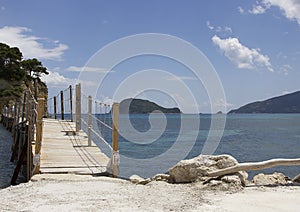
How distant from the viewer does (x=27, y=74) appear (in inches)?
1499

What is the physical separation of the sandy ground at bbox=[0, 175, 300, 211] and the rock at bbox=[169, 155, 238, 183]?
298mm

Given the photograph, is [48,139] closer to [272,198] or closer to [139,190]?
[139,190]

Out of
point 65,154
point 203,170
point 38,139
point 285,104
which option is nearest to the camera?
point 203,170

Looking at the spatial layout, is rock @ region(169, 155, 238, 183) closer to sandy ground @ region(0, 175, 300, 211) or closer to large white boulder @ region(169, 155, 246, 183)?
large white boulder @ region(169, 155, 246, 183)

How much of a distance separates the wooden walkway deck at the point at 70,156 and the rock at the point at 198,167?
1542 mm

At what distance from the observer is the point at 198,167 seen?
6.31m

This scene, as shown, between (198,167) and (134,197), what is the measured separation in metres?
1.46

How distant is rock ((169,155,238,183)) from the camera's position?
6289 mm

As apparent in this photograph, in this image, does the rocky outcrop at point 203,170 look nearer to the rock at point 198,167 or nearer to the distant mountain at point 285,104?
the rock at point 198,167

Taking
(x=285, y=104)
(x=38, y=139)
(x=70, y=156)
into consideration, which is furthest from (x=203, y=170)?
(x=285, y=104)

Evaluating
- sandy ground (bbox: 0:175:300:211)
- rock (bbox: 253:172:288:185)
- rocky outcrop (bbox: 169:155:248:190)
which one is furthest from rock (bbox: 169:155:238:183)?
A: rock (bbox: 253:172:288:185)

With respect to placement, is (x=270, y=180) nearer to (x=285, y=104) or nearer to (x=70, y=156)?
(x=70, y=156)

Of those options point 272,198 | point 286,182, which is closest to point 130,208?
point 272,198

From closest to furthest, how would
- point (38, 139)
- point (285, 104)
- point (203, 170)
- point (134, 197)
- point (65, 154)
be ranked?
1. point (134, 197)
2. point (203, 170)
3. point (38, 139)
4. point (65, 154)
5. point (285, 104)
